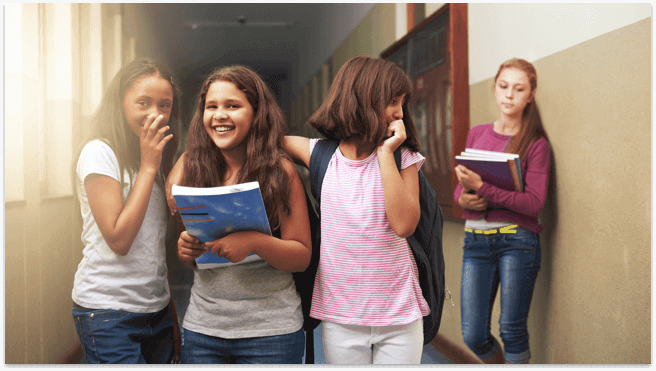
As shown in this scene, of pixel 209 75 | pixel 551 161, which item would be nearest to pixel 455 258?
pixel 551 161

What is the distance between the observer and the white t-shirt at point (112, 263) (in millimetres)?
994

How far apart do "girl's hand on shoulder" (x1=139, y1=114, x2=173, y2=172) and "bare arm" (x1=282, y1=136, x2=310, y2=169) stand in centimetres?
28

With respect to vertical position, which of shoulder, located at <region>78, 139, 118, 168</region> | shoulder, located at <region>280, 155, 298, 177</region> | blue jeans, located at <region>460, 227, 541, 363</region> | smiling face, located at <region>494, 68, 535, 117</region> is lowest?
blue jeans, located at <region>460, 227, 541, 363</region>

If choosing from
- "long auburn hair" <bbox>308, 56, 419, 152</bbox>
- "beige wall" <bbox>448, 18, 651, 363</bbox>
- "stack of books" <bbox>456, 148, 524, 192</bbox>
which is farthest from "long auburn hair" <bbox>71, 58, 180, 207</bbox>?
"beige wall" <bbox>448, 18, 651, 363</bbox>

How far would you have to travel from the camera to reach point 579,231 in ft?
5.98

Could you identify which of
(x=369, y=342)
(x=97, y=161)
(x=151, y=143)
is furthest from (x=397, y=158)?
(x=97, y=161)

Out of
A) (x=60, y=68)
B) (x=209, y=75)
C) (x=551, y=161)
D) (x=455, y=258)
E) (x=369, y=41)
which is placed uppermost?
(x=369, y=41)

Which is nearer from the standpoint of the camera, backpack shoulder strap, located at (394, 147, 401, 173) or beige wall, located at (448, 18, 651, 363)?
backpack shoulder strap, located at (394, 147, 401, 173)

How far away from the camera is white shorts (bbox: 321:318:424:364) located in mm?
1046

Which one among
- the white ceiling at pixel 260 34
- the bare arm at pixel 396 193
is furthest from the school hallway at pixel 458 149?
the white ceiling at pixel 260 34

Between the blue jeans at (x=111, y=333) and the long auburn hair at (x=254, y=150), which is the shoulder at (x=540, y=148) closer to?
the long auburn hair at (x=254, y=150)

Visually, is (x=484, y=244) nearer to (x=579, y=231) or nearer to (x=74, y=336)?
(x=579, y=231)

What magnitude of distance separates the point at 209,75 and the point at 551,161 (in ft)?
5.27

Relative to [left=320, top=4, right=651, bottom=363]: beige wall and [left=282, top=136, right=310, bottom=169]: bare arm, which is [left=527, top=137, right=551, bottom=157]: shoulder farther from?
[left=282, top=136, right=310, bottom=169]: bare arm
